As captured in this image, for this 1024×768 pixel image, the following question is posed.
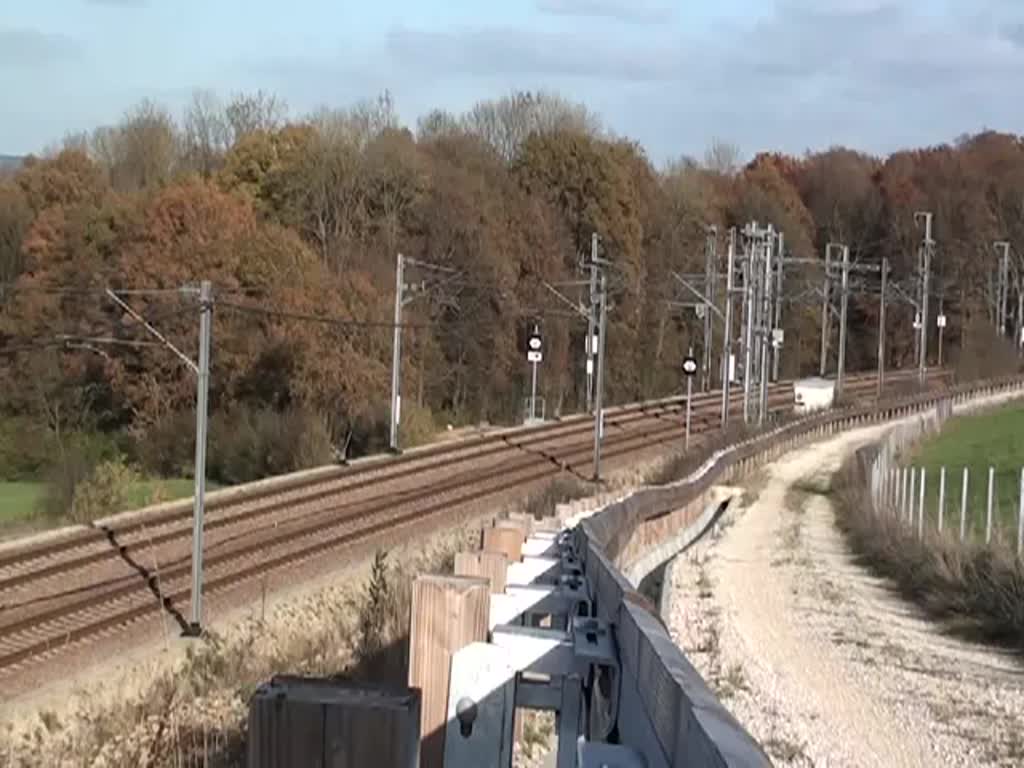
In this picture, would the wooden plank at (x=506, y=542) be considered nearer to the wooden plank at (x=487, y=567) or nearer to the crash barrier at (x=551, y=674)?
the crash barrier at (x=551, y=674)

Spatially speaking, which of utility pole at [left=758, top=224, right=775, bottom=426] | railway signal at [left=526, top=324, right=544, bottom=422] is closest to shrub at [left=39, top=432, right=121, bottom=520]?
railway signal at [left=526, top=324, right=544, bottom=422]

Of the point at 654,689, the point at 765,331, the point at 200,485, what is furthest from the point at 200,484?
the point at 765,331

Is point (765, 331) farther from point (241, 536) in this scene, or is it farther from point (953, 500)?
point (241, 536)

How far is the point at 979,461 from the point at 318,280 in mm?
23492

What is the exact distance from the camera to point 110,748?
9242 mm

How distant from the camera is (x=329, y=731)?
281cm

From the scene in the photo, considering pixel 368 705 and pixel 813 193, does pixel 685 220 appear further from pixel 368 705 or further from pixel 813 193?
pixel 368 705

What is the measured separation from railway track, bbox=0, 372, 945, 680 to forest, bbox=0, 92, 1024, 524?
4.98 metres

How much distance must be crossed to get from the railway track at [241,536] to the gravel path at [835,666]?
24.2ft

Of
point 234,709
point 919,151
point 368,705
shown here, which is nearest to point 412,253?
point 234,709

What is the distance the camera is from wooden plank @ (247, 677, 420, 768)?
2.82 meters

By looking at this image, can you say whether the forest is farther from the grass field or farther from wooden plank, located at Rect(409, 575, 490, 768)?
wooden plank, located at Rect(409, 575, 490, 768)

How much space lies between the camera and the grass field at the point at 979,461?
33359 mm

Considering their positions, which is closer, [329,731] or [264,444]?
[329,731]
